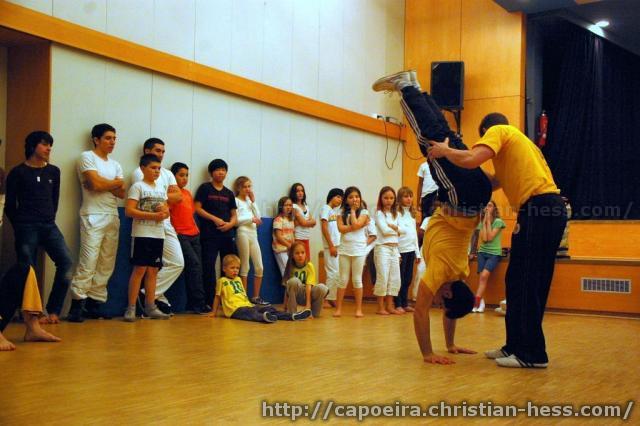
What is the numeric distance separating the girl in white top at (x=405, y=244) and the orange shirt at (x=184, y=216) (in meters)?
2.31

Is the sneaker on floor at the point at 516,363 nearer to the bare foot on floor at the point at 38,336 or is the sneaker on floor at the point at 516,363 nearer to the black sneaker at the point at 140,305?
the bare foot on floor at the point at 38,336

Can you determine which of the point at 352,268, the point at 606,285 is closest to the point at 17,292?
the point at 352,268

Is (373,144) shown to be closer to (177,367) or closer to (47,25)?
(47,25)

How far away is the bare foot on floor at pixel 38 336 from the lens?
173 inches

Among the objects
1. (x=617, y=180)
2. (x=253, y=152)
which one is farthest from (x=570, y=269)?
(x=253, y=152)

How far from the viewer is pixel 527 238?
3.77 metres

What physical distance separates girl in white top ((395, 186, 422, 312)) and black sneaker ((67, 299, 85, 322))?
11.2 feet

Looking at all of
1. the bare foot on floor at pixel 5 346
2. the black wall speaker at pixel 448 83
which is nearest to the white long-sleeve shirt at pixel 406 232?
the black wall speaker at pixel 448 83

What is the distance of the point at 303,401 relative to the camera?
2820 mm

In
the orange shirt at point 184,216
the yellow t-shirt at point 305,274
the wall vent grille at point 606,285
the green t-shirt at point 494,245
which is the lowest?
the wall vent grille at point 606,285

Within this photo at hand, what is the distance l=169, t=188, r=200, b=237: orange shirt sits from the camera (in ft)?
22.2

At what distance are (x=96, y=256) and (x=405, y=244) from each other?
11.4ft

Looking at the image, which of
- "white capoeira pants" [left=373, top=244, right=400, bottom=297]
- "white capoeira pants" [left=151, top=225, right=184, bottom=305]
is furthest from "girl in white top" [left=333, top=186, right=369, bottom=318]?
"white capoeira pants" [left=151, top=225, right=184, bottom=305]

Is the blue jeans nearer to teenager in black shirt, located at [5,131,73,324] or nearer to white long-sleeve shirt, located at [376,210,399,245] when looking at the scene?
teenager in black shirt, located at [5,131,73,324]
